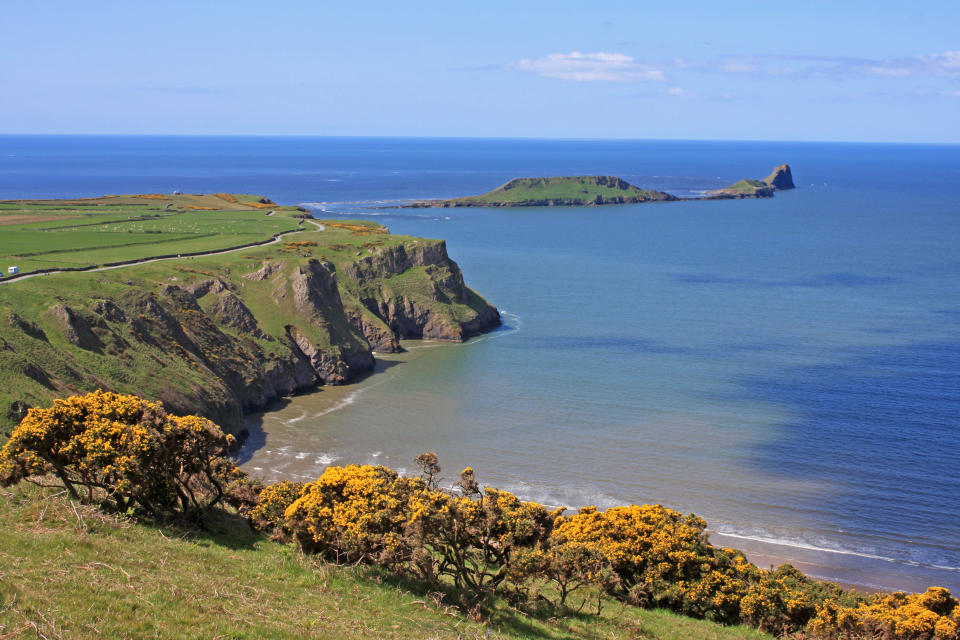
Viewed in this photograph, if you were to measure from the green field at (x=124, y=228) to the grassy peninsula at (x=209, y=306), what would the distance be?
0.93ft

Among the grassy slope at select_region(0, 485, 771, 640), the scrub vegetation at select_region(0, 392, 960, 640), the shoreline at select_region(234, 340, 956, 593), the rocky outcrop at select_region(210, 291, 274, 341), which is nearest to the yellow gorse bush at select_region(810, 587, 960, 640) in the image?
the scrub vegetation at select_region(0, 392, 960, 640)

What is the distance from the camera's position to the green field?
8581 cm

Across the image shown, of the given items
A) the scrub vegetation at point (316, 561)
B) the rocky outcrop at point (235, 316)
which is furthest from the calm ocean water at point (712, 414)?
the scrub vegetation at point (316, 561)

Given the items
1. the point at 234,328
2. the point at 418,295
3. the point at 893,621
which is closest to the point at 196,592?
the point at 893,621

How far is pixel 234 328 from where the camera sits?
72.8 m

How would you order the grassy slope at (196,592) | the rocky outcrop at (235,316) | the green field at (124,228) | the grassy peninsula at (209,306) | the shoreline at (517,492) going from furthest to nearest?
the green field at (124,228)
the rocky outcrop at (235,316)
the grassy peninsula at (209,306)
the shoreline at (517,492)
the grassy slope at (196,592)

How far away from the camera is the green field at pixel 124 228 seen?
85.8 m

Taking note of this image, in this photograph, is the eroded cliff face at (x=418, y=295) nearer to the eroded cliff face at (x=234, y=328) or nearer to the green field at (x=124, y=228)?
the eroded cliff face at (x=234, y=328)

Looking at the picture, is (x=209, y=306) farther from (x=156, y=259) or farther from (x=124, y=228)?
(x=124, y=228)

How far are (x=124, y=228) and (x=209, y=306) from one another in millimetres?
44173

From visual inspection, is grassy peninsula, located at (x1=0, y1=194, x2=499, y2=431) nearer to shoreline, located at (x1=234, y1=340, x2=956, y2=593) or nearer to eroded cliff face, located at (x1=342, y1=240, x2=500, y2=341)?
eroded cliff face, located at (x1=342, y1=240, x2=500, y2=341)

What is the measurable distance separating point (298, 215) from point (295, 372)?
72.0 metres

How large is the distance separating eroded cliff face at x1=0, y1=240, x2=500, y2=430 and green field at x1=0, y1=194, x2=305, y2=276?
13594 millimetres

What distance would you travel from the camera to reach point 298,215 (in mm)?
139000
